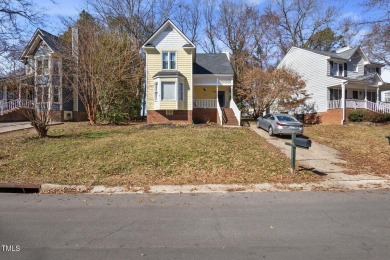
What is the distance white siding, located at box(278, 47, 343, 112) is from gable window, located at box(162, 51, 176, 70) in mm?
15851

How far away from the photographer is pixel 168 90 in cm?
2239

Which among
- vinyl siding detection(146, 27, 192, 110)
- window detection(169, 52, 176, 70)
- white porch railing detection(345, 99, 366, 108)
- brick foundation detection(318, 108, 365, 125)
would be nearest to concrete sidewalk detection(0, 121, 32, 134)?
vinyl siding detection(146, 27, 192, 110)

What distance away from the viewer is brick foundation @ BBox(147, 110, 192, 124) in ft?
75.5

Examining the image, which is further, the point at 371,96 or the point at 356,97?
the point at 371,96

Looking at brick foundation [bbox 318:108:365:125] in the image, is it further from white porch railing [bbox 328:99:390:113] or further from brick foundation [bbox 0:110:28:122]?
brick foundation [bbox 0:110:28:122]

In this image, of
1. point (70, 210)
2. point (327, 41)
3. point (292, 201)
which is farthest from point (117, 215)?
point (327, 41)

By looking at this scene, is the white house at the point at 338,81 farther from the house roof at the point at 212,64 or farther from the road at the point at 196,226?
the road at the point at 196,226

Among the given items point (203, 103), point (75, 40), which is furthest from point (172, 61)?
point (75, 40)

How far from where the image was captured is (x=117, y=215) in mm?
5484

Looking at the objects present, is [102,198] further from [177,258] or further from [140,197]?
[177,258]

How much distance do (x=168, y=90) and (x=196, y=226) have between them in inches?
723

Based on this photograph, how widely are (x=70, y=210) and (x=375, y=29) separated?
19564mm

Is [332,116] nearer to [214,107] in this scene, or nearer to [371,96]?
[371,96]

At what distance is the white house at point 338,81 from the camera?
87.9 ft
